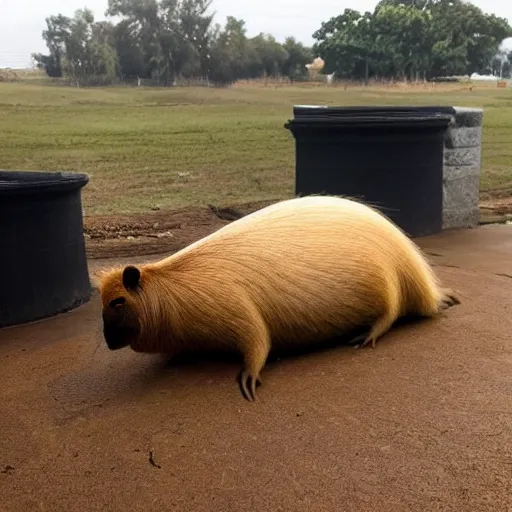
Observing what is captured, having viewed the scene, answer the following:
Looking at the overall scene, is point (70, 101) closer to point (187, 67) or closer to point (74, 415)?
point (187, 67)

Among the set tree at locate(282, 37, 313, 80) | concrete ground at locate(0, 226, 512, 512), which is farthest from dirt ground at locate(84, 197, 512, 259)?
tree at locate(282, 37, 313, 80)

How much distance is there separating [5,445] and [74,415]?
0.37m

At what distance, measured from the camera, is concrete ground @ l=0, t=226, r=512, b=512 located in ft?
8.75

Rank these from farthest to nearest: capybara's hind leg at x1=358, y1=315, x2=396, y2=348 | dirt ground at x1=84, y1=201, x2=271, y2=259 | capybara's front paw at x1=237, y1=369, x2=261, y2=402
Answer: dirt ground at x1=84, y1=201, x2=271, y2=259
capybara's hind leg at x1=358, y1=315, x2=396, y2=348
capybara's front paw at x1=237, y1=369, x2=261, y2=402

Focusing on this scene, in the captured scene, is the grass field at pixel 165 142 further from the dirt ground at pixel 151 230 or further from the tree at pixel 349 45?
the tree at pixel 349 45

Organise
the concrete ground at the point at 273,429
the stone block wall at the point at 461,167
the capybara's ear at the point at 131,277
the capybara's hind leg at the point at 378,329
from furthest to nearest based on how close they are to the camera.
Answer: the stone block wall at the point at 461,167 → the capybara's hind leg at the point at 378,329 → the capybara's ear at the point at 131,277 → the concrete ground at the point at 273,429

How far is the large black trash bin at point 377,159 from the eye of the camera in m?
7.15

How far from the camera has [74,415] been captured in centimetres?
344

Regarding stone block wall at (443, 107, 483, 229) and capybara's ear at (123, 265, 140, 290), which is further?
stone block wall at (443, 107, 483, 229)

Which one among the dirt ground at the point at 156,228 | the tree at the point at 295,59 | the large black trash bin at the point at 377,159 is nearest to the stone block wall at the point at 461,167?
the large black trash bin at the point at 377,159

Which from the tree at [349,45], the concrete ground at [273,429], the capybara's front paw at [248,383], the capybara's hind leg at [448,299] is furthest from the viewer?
the tree at [349,45]

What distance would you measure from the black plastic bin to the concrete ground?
565mm

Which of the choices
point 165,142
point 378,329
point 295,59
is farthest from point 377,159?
point 295,59

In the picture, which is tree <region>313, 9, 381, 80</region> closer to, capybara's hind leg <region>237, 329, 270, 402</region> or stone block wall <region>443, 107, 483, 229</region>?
stone block wall <region>443, 107, 483, 229</region>
